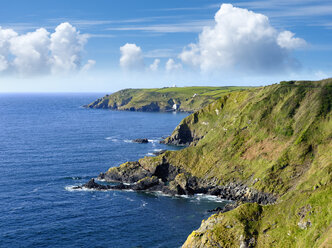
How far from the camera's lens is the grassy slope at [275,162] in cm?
7050

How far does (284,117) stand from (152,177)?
57.0 m

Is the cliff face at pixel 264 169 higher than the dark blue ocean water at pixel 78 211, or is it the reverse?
the cliff face at pixel 264 169

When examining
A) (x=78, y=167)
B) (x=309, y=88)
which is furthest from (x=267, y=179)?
(x=78, y=167)

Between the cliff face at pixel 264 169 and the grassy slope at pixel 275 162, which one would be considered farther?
the cliff face at pixel 264 169

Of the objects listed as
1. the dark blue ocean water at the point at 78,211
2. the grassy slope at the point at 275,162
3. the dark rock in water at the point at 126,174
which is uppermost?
the grassy slope at the point at 275,162

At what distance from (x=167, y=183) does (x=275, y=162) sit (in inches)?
1557

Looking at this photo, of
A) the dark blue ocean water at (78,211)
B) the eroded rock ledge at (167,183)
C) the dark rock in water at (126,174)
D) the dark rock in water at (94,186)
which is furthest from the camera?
the dark rock in water at (126,174)

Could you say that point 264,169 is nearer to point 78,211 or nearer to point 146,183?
point 146,183

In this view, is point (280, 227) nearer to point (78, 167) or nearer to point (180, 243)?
point (180, 243)

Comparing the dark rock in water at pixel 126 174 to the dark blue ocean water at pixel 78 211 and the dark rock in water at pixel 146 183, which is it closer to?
the dark rock in water at pixel 146 183

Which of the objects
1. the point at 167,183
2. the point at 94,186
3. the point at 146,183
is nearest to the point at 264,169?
the point at 167,183

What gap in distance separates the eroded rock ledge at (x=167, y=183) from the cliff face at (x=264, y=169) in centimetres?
35

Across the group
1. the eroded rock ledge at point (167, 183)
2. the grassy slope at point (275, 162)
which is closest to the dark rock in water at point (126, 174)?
the eroded rock ledge at point (167, 183)

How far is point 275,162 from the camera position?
115375 mm
